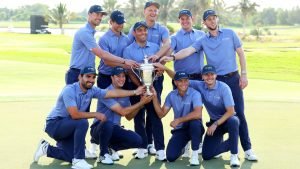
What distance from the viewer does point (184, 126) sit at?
701cm

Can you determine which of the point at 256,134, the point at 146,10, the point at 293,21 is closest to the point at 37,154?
the point at 146,10

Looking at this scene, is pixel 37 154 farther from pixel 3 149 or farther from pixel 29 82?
pixel 29 82

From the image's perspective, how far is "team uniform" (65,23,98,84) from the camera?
23.2ft

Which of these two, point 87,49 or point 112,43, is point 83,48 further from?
point 112,43

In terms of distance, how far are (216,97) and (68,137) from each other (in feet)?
6.69

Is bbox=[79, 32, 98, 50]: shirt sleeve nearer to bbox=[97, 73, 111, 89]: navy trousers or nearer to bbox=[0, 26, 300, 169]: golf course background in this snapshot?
bbox=[97, 73, 111, 89]: navy trousers

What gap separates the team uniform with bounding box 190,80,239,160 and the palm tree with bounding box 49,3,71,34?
223 feet

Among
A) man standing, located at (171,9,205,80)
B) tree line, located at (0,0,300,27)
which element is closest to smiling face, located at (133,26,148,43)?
man standing, located at (171,9,205,80)

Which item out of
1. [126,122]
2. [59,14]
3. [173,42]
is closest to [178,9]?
[59,14]

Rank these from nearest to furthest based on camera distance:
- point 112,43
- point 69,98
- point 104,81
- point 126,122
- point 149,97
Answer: point 69,98, point 149,97, point 112,43, point 104,81, point 126,122

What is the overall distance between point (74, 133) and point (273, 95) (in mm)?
7976

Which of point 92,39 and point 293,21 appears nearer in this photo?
point 92,39

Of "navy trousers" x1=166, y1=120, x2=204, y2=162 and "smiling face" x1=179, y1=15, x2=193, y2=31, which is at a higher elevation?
"smiling face" x1=179, y1=15, x2=193, y2=31

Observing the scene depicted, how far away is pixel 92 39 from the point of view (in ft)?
23.1
